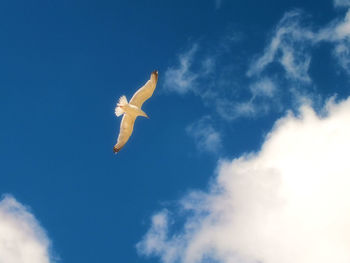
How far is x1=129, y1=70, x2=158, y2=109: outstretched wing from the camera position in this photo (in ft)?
91.6

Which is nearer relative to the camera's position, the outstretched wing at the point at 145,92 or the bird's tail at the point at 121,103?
the outstretched wing at the point at 145,92

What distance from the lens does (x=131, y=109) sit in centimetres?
2941

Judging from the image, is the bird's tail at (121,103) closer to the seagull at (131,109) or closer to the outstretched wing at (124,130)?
the seagull at (131,109)

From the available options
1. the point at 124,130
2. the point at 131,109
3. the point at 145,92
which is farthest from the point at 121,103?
the point at 124,130

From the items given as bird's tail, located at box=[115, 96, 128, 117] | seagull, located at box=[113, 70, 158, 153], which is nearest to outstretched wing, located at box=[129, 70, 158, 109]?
seagull, located at box=[113, 70, 158, 153]

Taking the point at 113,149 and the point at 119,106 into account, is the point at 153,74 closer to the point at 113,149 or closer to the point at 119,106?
the point at 119,106

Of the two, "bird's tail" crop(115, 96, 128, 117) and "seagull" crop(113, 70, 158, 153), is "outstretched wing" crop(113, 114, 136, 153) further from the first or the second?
"bird's tail" crop(115, 96, 128, 117)

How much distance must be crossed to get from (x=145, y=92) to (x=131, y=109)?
1662mm

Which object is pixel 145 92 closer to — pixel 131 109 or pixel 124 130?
pixel 131 109

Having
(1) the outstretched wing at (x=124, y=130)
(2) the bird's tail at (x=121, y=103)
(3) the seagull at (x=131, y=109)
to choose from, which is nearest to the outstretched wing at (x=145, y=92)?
(3) the seagull at (x=131, y=109)

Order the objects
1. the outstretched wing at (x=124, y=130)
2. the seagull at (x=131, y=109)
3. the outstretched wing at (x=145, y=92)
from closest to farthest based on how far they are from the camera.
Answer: the outstretched wing at (x=145, y=92) → the seagull at (x=131, y=109) → the outstretched wing at (x=124, y=130)

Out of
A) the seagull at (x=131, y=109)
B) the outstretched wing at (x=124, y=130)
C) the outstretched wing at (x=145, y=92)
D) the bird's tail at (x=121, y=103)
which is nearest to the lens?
the outstretched wing at (x=145, y=92)

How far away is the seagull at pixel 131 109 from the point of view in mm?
28172

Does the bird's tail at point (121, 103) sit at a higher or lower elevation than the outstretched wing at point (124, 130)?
higher
